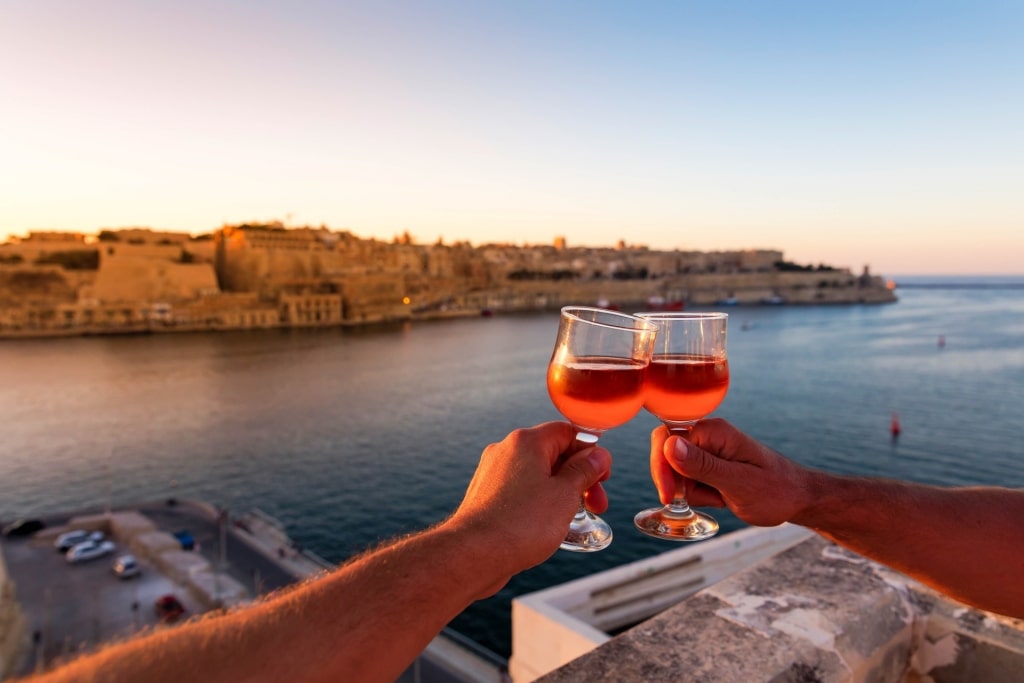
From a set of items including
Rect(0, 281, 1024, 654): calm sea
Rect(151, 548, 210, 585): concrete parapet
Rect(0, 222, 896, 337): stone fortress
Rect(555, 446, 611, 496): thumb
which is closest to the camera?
Rect(555, 446, 611, 496): thumb

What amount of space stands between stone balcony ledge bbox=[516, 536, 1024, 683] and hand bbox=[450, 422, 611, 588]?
265 millimetres

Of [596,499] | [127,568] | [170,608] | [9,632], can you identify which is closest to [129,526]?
[127,568]

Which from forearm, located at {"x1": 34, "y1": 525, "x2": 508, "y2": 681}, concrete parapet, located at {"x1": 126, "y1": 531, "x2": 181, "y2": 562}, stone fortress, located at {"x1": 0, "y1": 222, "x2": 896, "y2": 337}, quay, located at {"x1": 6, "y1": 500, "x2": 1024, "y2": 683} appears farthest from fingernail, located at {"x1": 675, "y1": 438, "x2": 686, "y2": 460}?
stone fortress, located at {"x1": 0, "y1": 222, "x2": 896, "y2": 337}

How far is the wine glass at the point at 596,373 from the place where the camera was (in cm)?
92

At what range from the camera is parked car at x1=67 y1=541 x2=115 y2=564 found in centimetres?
919

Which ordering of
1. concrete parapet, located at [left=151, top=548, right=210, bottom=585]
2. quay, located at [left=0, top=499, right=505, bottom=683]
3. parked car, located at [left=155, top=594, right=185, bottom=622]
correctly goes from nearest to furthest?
quay, located at [left=0, top=499, right=505, bottom=683] → parked car, located at [left=155, top=594, right=185, bottom=622] → concrete parapet, located at [left=151, top=548, right=210, bottom=585]

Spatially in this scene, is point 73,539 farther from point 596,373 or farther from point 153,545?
point 596,373

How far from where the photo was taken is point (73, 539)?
9555mm

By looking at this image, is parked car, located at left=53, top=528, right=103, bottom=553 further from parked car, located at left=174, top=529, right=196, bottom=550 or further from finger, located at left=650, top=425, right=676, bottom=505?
finger, located at left=650, top=425, right=676, bottom=505

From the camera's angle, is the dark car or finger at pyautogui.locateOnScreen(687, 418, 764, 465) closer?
finger at pyautogui.locateOnScreen(687, 418, 764, 465)

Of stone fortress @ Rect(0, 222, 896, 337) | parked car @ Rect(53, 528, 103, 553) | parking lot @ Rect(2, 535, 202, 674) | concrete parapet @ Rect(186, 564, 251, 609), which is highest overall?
stone fortress @ Rect(0, 222, 896, 337)

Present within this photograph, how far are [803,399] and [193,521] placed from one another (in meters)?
15.7

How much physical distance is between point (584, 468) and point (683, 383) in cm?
31

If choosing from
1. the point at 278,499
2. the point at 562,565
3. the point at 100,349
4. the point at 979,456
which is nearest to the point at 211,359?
the point at 100,349
